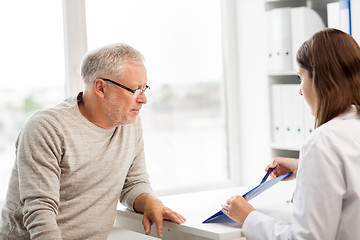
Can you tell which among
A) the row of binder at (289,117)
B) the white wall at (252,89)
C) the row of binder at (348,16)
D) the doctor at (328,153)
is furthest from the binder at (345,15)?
the doctor at (328,153)

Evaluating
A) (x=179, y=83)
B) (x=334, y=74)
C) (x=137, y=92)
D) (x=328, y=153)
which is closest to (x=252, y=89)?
(x=179, y=83)

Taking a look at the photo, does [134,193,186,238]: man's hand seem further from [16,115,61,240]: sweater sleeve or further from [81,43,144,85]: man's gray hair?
[81,43,144,85]: man's gray hair

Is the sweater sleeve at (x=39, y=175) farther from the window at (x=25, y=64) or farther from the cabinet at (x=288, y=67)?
the cabinet at (x=288, y=67)

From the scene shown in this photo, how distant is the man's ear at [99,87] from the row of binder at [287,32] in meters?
1.17

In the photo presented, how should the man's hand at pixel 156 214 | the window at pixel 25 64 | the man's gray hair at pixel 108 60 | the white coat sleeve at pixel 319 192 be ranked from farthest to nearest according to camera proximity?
the window at pixel 25 64
the man's gray hair at pixel 108 60
the man's hand at pixel 156 214
the white coat sleeve at pixel 319 192

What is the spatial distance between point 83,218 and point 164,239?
0.97ft

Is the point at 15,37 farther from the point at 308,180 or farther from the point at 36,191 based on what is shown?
the point at 308,180

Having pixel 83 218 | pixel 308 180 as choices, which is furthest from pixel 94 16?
pixel 308 180

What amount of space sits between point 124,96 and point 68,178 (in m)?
0.35

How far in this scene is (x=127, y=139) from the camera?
6.64 feet

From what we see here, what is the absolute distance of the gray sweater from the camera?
1701mm

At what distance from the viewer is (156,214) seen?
1.82m

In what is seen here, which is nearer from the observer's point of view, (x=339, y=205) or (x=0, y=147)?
(x=339, y=205)

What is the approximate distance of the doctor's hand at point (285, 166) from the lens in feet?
6.37
